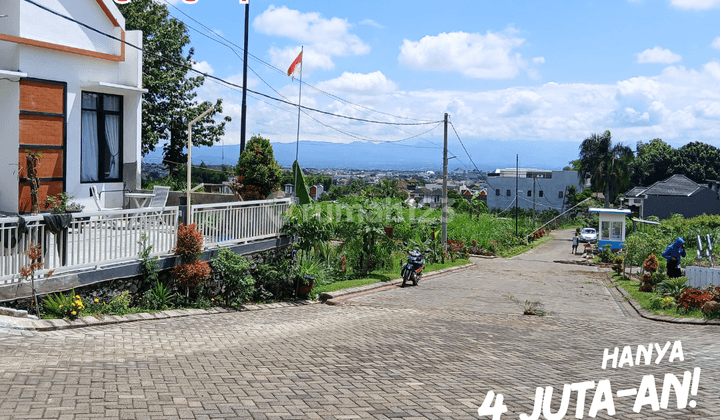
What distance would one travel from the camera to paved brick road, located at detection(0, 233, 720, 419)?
20.2 feet

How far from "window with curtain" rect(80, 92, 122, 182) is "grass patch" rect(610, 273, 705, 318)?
14.1 meters

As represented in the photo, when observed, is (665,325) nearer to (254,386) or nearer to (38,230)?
(254,386)

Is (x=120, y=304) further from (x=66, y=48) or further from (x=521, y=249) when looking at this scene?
(x=521, y=249)

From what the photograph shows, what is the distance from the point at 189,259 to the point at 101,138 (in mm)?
5542

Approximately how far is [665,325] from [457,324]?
4.93 m

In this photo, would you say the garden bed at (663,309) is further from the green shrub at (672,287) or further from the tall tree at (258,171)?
the tall tree at (258,171)

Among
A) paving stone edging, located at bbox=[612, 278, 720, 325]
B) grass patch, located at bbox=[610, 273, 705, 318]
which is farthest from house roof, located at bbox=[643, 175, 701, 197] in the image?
paving stone edging, located at bbox=[612, 278, 720, 325]

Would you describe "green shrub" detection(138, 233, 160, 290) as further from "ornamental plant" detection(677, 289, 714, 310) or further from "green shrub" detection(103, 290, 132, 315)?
"ornamental plant" detection(677, 289, 714, 310)

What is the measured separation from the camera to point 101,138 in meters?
15.1

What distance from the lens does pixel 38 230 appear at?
968 cm

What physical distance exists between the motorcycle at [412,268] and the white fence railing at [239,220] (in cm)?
466

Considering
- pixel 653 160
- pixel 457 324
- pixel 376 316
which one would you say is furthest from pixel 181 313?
pixel 653 160

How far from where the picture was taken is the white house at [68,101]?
12.7 meters

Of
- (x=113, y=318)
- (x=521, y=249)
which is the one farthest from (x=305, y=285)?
(x=521, y=249)
